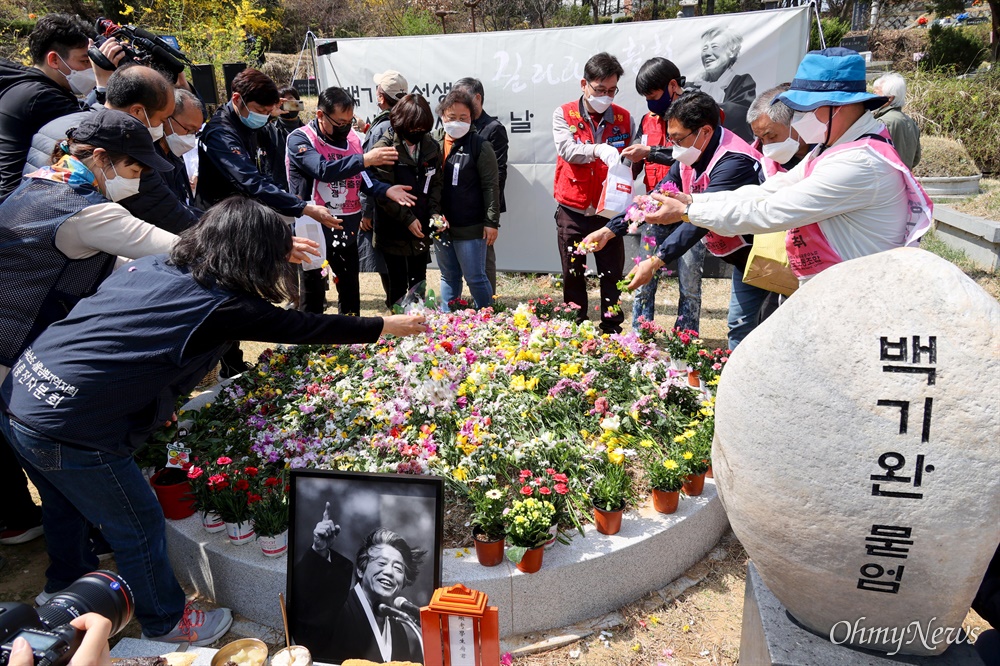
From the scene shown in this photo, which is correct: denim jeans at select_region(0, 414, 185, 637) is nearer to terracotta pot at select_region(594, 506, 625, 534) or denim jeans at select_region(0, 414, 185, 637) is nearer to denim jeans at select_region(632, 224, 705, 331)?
terracotta pot at select_region(594, 506, 625, 534)

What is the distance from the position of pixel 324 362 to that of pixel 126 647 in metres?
2.06

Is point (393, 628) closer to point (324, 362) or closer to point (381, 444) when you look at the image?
point (381, 444)

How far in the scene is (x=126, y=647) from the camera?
2658 mm

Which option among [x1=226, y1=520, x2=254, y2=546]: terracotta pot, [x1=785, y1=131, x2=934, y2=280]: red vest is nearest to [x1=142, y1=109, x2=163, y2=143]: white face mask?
[x1=226, y1=520, x2=254, y2=546]: terracotta pot

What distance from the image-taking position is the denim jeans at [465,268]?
543 cm

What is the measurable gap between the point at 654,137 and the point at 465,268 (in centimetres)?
177

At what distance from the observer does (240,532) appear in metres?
2.99

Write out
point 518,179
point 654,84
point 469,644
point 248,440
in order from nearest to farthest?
point 469,644 < point 248,440 < point 654,84 < point 518,179

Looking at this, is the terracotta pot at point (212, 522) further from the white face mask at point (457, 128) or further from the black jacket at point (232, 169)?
the white face mask at point (457, 128)

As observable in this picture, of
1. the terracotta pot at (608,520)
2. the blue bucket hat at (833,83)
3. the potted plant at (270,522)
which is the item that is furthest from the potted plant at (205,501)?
the blue bucket hat at (833,83)

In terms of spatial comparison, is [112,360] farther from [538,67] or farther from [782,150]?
[538,67]

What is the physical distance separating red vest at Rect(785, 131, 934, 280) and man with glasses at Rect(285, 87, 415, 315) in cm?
297

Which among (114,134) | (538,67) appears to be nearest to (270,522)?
(114,134)

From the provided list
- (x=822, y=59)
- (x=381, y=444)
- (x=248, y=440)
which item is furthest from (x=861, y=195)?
(x=248, y=440)
